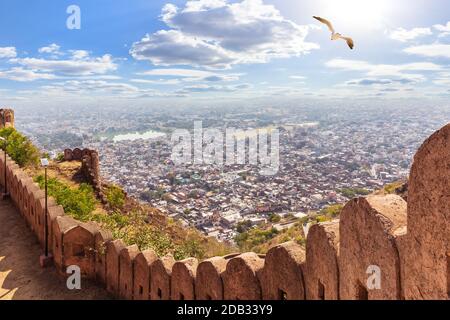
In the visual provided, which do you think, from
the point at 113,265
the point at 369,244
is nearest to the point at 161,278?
the point at 113,265

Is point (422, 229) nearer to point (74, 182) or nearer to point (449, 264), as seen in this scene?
point (449, 264)

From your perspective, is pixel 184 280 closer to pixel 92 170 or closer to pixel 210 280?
pixel 210 280

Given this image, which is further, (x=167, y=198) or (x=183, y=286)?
(x=167, y=198)

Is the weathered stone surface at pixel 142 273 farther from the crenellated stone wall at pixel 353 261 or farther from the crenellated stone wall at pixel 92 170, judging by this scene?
the crenellated stone wall at pixel 92 170

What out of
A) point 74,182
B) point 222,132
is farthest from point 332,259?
point 222,132

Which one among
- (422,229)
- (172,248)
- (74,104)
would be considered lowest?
(172,248)
